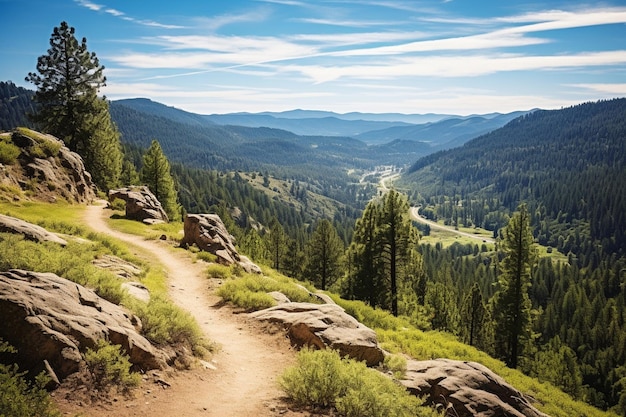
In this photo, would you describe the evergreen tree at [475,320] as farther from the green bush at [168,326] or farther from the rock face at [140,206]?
the green bush at [168,326]

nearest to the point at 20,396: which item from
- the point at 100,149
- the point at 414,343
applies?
the point at 414,343

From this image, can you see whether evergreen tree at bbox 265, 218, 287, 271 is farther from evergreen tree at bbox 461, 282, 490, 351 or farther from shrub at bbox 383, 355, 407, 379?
shrub at bbox 383, 355, 407, 379

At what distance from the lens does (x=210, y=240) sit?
94.3 feet

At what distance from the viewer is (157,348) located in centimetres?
1172

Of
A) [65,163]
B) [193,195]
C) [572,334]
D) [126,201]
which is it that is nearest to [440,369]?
[126,201]

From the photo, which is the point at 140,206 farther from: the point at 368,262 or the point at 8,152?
the point at 368,262

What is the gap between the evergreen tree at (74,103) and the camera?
143 feet

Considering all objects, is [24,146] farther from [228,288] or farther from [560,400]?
[560,400]

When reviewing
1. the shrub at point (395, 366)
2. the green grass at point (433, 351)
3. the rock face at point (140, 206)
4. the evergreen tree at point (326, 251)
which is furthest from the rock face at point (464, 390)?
the evergreen tree at point (326, 251)

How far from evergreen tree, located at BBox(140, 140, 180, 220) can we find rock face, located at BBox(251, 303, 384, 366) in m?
40.7

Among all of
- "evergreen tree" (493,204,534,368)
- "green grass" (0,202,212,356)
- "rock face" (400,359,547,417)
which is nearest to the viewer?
"green grass" (0,202,212,356)

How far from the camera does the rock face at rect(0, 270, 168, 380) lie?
28.5ft

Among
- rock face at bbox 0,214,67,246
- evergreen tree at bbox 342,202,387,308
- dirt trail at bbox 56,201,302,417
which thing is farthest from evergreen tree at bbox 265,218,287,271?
rock face at bbox 0,214,67,246

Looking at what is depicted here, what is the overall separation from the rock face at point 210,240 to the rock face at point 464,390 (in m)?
15.2
